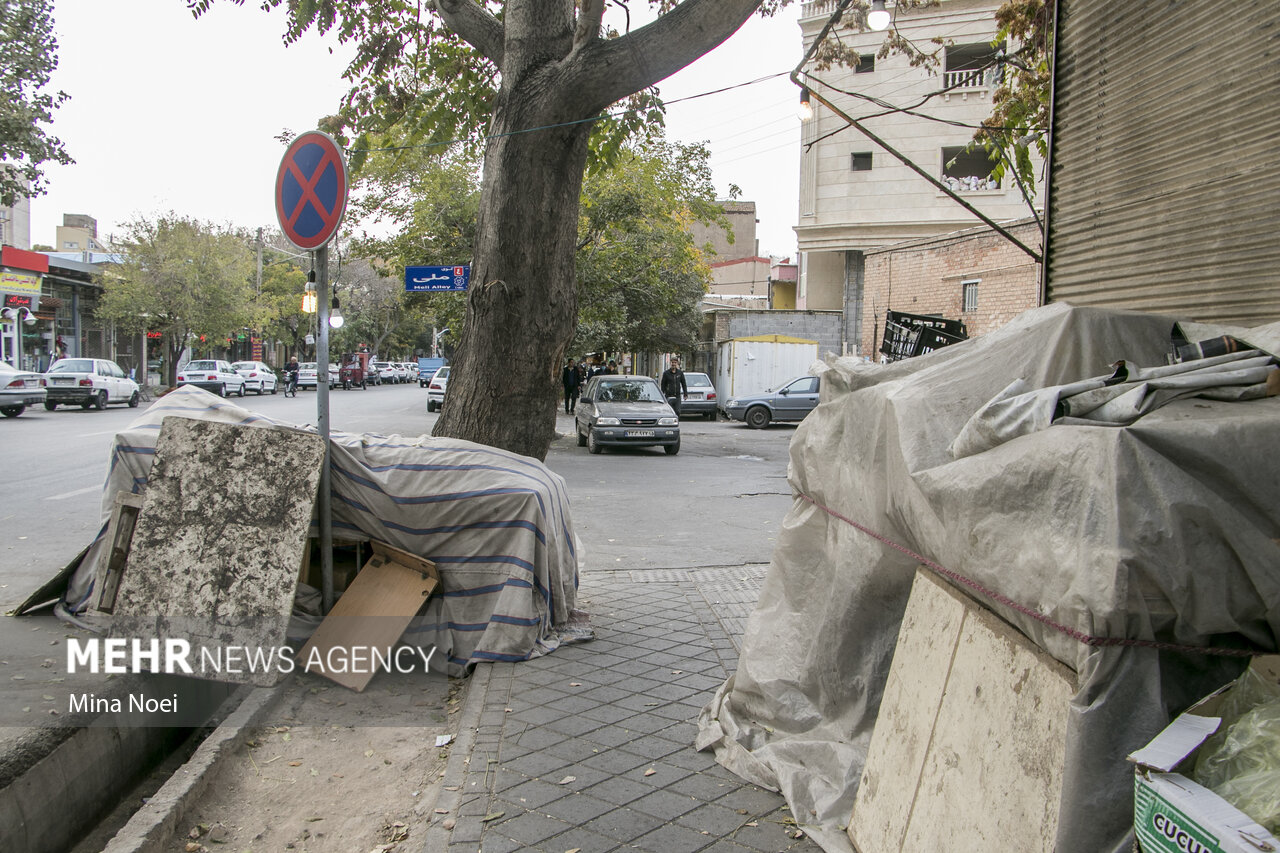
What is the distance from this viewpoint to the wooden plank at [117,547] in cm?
483

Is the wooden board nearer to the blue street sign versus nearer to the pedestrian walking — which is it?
the blue street sign

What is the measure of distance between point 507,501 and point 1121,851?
3652 mm

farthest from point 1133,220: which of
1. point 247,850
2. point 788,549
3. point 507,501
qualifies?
point 247,850

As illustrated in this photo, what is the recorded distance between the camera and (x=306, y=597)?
5238mm

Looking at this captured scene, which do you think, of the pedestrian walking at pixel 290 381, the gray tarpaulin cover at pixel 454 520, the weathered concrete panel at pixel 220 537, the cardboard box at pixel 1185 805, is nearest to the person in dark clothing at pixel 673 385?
the gray tarpaulin cover at pixel 454 520

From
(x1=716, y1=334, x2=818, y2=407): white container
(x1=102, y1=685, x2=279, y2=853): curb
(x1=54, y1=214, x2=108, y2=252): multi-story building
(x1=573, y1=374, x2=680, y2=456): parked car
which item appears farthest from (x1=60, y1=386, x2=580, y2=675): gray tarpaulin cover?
(x1=54, y1=214, x2=108, y2=252): multi-story building

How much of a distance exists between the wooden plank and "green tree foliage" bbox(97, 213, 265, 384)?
36027 mm

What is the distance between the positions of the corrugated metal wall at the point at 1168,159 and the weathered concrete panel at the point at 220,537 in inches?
162

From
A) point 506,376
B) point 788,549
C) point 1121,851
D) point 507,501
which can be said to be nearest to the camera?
point 1121,851

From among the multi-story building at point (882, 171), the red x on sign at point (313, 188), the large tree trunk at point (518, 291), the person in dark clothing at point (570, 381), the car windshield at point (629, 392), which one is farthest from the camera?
the multi-story building at point (882, 171)

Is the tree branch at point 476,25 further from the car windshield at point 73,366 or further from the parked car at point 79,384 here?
the car windshield at point 73,366

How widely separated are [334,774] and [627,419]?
565 inches

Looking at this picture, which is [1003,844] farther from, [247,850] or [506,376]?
[506,376]

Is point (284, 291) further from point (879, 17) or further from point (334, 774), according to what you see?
point (334, 774)
